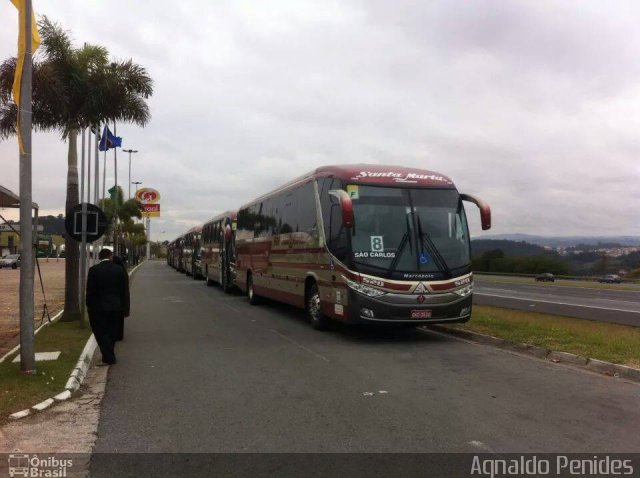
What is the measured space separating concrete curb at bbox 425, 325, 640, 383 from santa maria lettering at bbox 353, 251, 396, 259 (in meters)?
2.43

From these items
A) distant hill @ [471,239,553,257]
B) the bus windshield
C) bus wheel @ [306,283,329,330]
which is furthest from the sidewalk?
distant hill @ [471,239,553,257]

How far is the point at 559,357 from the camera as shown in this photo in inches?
358

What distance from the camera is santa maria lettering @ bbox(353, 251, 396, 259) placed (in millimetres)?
10414

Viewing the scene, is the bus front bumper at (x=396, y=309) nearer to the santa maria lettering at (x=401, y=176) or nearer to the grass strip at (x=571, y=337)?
the grass strip at (x=571, y=337)

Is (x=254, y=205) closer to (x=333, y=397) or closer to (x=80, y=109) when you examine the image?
(x=80, y=109)

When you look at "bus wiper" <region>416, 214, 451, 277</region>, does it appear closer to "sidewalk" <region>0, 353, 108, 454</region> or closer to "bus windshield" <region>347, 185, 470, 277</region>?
"bus windshield" <region>347, 185, 470, 277</region>

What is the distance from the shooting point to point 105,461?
186 inches

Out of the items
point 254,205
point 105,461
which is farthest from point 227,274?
point 105,461

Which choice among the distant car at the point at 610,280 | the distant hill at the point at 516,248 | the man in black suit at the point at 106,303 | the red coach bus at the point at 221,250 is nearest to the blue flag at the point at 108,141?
the red coach bus at the point at 221,250

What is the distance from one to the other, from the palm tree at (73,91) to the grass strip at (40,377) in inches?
130

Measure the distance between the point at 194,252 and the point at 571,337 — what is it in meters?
28.3

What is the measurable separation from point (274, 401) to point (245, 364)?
218 centimetres

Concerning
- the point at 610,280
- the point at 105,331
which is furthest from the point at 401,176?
the point at 610,280

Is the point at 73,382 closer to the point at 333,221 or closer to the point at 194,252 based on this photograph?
the point at 333,221
